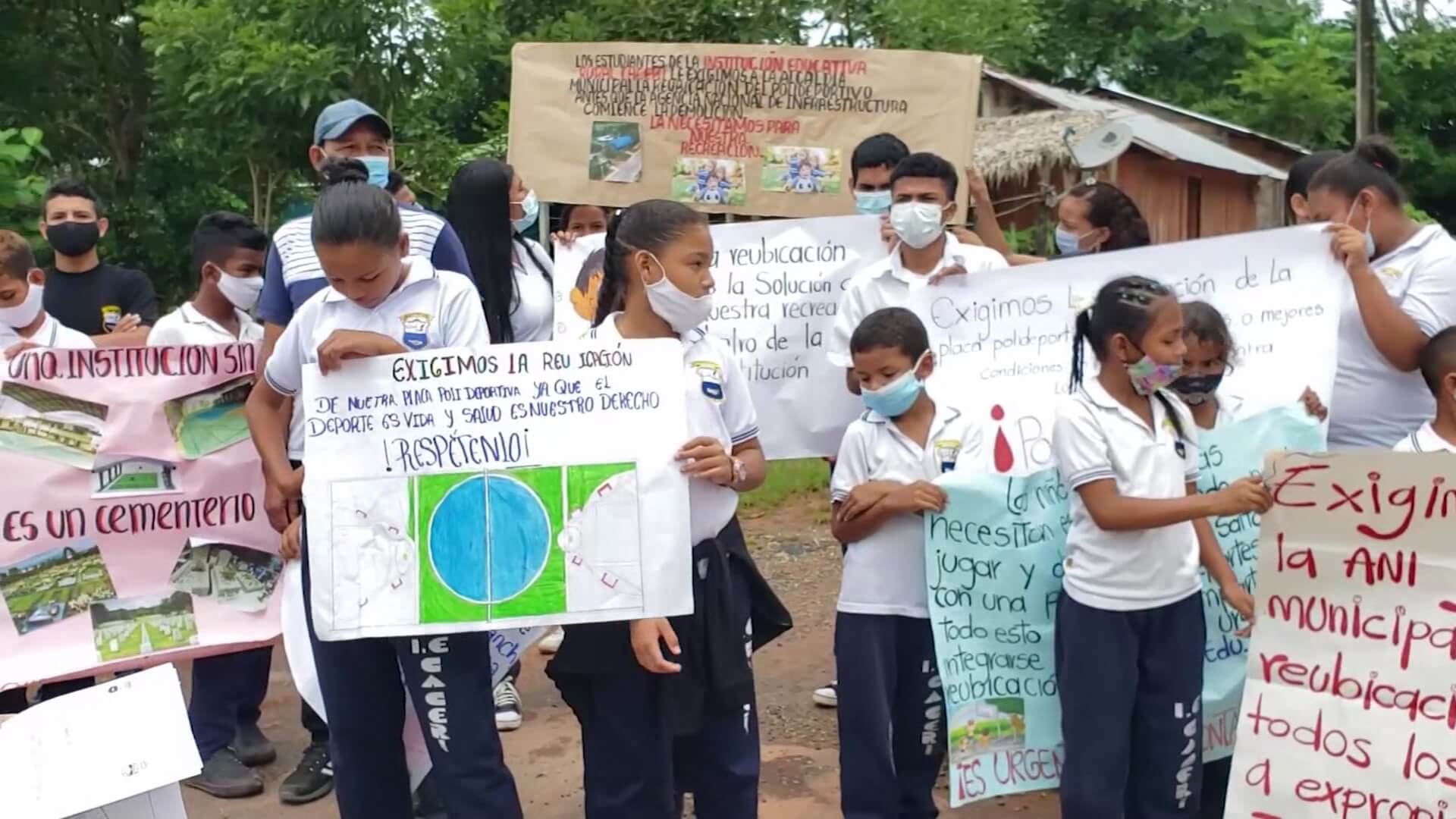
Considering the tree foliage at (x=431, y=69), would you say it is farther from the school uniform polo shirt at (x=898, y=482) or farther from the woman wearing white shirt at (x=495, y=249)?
the school uniform polo shirt at (x=898, y=482)

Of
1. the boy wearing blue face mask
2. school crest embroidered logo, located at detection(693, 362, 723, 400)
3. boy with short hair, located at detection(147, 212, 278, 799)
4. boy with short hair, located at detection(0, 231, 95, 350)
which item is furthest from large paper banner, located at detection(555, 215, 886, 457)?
school crest embroidered logo, located at detection(693, 362, 723, 400)

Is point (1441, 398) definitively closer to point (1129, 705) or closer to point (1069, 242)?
point (1129, 705)

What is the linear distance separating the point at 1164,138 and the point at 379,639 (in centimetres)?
1807

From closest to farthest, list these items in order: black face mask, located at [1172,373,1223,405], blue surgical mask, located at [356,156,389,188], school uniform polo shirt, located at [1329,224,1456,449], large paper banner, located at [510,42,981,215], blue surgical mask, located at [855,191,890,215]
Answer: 1. black face mask, located at [1172,373,1223,405]
2. school uniform polo shirt, located at [1329,224,1456,449]
3. blue surgical mask, located at [356,156,389,188]
4. blue surgical mask, located at [855,191,890,215]
5. large paper banner, located at [510,42,981,215]

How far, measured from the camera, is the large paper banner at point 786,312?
5.03 meters

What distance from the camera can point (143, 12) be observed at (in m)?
13.2

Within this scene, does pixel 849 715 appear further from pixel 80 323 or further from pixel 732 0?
pixel 732 0

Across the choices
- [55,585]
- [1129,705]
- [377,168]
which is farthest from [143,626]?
[1129,705]

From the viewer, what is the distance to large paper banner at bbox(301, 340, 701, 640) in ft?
9.96

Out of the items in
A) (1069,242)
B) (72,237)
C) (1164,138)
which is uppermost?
(1164,138)

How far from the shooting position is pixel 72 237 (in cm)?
520

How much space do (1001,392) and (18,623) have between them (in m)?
3.07

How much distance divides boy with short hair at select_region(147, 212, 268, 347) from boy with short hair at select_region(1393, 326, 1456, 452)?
3.50 meters

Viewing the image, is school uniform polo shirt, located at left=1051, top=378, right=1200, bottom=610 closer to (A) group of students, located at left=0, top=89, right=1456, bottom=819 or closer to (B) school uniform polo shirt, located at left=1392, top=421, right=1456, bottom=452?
(A) group of students, located at left=0, top=89, right=1456, bottom=819
